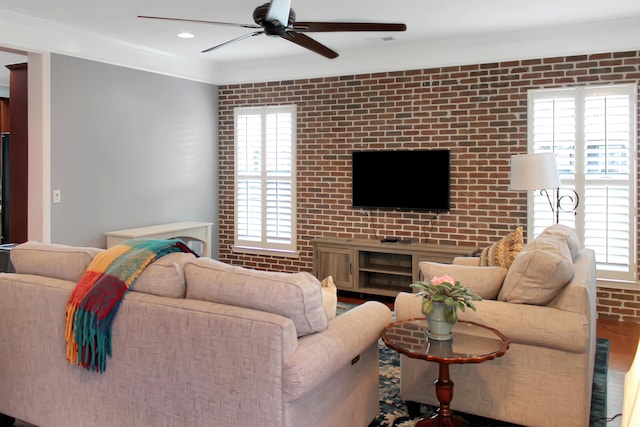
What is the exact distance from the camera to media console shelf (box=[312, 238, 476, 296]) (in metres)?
5.57

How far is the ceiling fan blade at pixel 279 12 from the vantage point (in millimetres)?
2965

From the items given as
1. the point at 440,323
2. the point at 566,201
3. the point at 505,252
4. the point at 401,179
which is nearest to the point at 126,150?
the point at 401,179

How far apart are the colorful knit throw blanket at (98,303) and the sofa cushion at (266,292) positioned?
11.2 inches

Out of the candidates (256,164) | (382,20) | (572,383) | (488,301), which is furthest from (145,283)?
(256,164)

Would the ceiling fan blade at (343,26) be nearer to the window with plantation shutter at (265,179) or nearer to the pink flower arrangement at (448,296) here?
the pink flower arrangement at (448,296)

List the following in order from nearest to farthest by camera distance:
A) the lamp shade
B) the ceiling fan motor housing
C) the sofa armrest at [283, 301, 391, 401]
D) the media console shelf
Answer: the sofa armrest at [283, 301, 391, 401] → the ceiling fan motor housing → the lamp shade → the media console shelf

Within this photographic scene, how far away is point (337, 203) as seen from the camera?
6316mm

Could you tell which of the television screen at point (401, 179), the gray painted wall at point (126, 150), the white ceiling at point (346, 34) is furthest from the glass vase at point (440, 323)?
the gray painted wall at point (126, 150)

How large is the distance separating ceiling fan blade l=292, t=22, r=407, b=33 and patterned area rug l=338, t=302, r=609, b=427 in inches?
87.7

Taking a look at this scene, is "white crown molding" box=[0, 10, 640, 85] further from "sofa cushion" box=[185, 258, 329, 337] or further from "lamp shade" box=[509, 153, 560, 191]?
"sofa cushion" box=[185, 258, 329, 337]

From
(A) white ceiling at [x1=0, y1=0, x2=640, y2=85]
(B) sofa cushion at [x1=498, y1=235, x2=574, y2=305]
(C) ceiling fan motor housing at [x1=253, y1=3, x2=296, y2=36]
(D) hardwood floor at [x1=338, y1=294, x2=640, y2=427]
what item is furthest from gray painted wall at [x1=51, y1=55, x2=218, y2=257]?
(B) sofa cushion at [x1=498, y1=235, x2=574, y2=305]

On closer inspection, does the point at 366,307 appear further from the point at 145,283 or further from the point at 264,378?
the point at 145,283

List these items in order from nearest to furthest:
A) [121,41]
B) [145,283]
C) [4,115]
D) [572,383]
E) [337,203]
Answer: [145,283]
[572,383]
[121,41]
[337,203]
[4,115]

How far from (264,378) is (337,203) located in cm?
429
